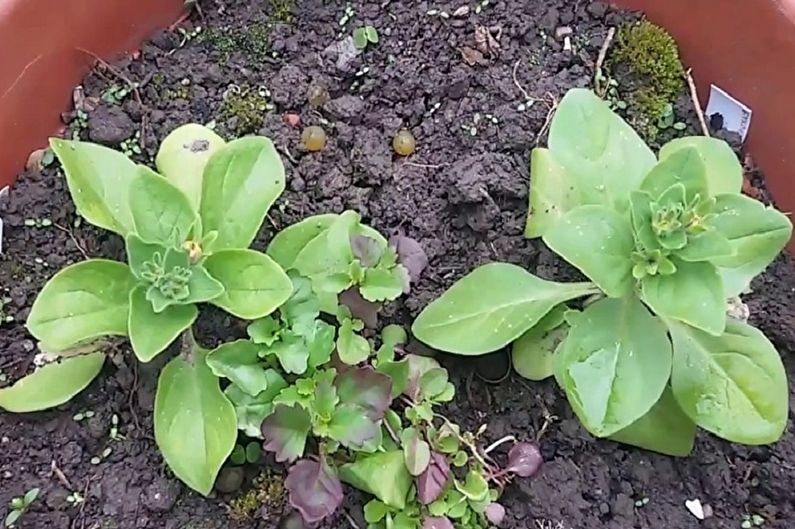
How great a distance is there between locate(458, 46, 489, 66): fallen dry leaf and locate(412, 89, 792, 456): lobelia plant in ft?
0.84

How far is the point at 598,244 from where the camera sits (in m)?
1.29

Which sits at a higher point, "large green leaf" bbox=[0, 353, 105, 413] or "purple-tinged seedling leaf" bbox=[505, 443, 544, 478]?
"purple-tinged seedling leaf" bbox=[505, 443, 544, 478]

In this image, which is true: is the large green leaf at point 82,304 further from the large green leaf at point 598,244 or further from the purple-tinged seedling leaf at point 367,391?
the large green leaf at point 598,244

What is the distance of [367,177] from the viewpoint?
5.25 feet

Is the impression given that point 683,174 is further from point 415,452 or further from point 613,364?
point 415,452

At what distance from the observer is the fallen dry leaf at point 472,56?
168 centimetres

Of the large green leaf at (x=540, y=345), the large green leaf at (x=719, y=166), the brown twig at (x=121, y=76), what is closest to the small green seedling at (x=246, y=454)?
the large green leaf at (x=540, y=345)

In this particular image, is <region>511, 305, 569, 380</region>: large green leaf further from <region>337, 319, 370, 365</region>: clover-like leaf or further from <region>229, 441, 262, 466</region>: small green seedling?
<region>229, 441, 262, 466</region>: small green seedling

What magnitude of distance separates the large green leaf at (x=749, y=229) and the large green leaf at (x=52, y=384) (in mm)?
866

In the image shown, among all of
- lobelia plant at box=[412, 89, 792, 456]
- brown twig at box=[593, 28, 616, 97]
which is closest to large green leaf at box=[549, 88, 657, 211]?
lobelia plant at box=[412, 89, 792, 456]

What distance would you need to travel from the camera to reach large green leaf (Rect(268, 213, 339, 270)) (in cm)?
147

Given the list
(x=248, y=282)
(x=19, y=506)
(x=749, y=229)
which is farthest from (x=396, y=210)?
(x=19, y=506)

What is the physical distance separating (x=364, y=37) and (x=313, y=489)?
30.2 inches

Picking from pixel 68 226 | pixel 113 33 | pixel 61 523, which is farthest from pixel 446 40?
pixel 61 523
